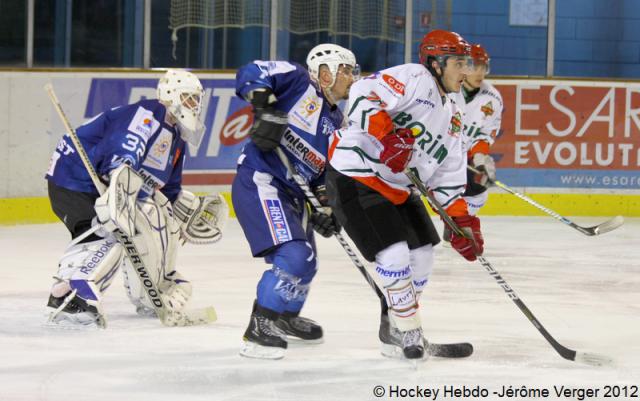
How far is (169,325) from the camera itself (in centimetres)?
448

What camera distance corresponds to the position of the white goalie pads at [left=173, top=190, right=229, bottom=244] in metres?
4.83

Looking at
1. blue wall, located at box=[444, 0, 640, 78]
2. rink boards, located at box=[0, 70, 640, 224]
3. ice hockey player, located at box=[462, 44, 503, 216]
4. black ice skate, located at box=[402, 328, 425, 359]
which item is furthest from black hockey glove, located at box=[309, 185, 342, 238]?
blue wall, located at box=[444, 0, 640, 78]

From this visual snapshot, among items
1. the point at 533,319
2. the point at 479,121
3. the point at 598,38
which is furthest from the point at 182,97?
the point at 598,38

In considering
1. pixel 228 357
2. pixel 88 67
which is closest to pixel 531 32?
pixel 88 67

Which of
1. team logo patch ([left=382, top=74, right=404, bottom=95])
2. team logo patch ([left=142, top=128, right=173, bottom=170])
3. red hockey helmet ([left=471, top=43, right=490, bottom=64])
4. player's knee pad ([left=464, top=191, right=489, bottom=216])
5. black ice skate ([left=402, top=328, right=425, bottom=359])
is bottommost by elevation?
black ice skate ([left=402, top=328, right=425, bottom=359])

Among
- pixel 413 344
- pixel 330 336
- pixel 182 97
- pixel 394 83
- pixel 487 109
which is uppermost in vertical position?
pixel 394 83

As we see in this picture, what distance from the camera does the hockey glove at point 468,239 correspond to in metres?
3.86

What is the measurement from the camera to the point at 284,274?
3.96 meters

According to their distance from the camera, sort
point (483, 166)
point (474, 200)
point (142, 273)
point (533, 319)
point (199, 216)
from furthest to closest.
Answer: point (474, 200)
point (483, 166)
point (199, 216)
point (142, 273)
point (533, 319)

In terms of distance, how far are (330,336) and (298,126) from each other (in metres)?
0.73

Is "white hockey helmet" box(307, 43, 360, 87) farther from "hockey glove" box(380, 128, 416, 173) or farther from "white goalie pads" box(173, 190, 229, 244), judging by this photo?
"white goalie pads" box(173, 190, 229, 244)

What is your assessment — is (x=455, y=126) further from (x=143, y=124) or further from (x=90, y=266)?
(x=90, y=266)

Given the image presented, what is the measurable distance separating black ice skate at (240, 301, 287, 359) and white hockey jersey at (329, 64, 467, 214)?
0.49 metres

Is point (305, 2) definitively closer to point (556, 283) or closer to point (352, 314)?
point (556, 283)
